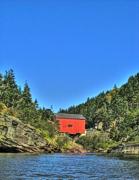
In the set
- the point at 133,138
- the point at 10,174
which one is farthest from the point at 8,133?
the point at 10,174

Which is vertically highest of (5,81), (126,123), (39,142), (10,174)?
(5,81)

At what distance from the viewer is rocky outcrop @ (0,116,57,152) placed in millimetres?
126375

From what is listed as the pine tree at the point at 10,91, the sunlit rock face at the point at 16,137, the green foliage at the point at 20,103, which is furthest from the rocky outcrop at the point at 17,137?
the pine tree at the point at 10,91

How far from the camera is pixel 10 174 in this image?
174 feet

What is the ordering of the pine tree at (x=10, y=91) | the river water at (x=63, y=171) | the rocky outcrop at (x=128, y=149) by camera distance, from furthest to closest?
1. the pine tree at (x=10, y=91)
2. the rocky outcrop at (x=128, y=149)
3. the river water at (x=63, y=171)

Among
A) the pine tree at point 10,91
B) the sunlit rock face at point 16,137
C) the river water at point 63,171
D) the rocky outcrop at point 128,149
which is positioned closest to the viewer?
the river water at point 63,171

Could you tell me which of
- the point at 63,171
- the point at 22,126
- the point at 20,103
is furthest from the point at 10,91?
the point at 63,171

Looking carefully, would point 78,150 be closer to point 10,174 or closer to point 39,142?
point 39,142

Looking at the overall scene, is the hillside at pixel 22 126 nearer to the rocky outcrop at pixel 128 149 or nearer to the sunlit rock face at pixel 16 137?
the sunlit rock face at pixel 16 137

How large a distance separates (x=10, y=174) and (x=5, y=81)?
12504cm

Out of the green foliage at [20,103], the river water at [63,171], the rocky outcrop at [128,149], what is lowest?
the river water at [63,171]

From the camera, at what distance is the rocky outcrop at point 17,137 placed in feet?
415

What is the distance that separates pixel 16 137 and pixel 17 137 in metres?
0.45

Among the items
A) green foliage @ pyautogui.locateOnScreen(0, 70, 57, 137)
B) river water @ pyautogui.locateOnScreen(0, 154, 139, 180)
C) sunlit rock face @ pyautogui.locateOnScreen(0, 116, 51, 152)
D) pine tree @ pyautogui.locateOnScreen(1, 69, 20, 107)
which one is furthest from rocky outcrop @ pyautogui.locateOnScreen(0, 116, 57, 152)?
river water @ pyautogui.locateOnScreen(0, 154, 139, 180)
